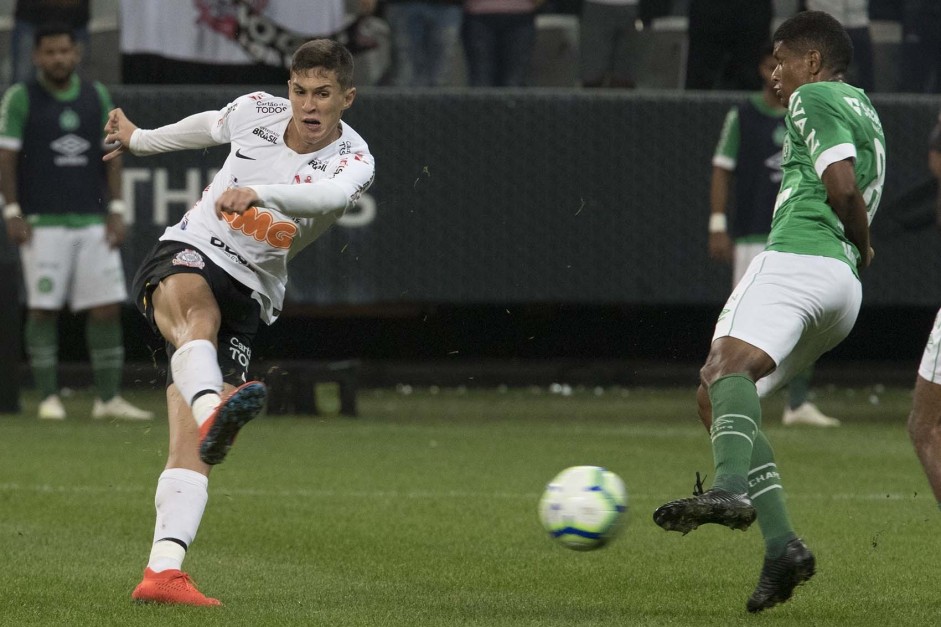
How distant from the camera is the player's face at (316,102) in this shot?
594cm

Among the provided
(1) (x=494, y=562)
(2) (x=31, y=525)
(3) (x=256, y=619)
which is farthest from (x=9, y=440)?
(3) (x=256, y=619)

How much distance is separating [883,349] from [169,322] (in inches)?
470

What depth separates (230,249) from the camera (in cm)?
604

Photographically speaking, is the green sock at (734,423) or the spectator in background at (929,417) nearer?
the green sock at (734,423)

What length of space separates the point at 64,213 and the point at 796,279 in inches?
320

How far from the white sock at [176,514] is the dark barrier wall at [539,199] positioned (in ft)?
26.4

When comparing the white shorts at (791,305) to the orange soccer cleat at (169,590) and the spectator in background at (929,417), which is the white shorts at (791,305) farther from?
the orange soccer cleat at (169,590)

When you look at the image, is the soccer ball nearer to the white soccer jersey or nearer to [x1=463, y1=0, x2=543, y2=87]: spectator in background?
the white soccer jersey

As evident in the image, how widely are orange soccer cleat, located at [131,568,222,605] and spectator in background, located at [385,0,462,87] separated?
8621mm

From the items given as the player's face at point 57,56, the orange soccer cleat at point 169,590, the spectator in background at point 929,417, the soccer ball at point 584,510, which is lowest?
the orange soccer cleat at point 169,590

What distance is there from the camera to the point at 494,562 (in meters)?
6.88

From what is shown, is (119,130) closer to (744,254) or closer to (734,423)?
(734,423)

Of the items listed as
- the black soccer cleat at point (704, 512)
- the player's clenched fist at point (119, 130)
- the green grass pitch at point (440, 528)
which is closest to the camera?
the black soccer cleat at point (704, 512)

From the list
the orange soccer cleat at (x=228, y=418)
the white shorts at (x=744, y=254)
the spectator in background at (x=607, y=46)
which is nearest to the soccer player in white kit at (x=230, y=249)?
the orange soccer cleat at (x=228, y=418)
